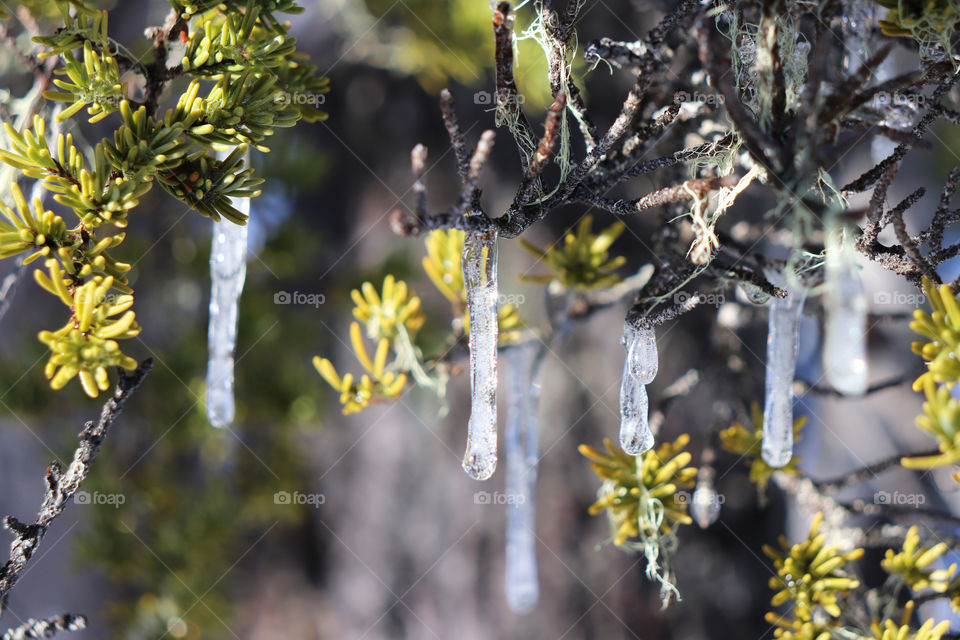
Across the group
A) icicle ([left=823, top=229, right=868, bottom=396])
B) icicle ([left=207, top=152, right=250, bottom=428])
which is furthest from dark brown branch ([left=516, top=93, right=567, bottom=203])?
icicle ([left=207, top=152, right=250, bottom=428])

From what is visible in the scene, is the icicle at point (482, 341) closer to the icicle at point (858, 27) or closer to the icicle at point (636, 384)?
the icicle at point (636, 384)

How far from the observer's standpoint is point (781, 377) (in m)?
0.46

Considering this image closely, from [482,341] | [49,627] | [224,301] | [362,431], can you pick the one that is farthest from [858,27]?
[362,431]

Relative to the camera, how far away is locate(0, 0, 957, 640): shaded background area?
82 centimetres

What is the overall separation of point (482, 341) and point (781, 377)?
9.4 inches

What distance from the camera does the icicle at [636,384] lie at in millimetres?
404

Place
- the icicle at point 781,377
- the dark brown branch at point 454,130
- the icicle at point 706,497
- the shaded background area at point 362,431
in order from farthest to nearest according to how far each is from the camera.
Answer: the shaded background area at point 362,431 < the icicle at point 706,497 < the icicle at point 781,377 < the dark brown branch at point 454,130

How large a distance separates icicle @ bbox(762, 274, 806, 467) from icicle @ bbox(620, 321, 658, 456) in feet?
0.36

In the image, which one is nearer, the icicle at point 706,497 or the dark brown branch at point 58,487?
the dark brown branch at point 58,487

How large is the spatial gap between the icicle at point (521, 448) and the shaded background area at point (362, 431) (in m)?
0.19

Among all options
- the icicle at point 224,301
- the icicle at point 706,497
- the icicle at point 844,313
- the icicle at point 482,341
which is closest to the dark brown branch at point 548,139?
the icicle at point 482,341

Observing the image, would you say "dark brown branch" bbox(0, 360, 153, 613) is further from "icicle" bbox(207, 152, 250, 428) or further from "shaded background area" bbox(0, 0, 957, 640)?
"shaded background area" bbox(0, 0, 957, 640)

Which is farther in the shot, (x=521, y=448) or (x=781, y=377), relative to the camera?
(x=521, y=448)

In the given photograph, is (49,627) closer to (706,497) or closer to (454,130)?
(454,130)
